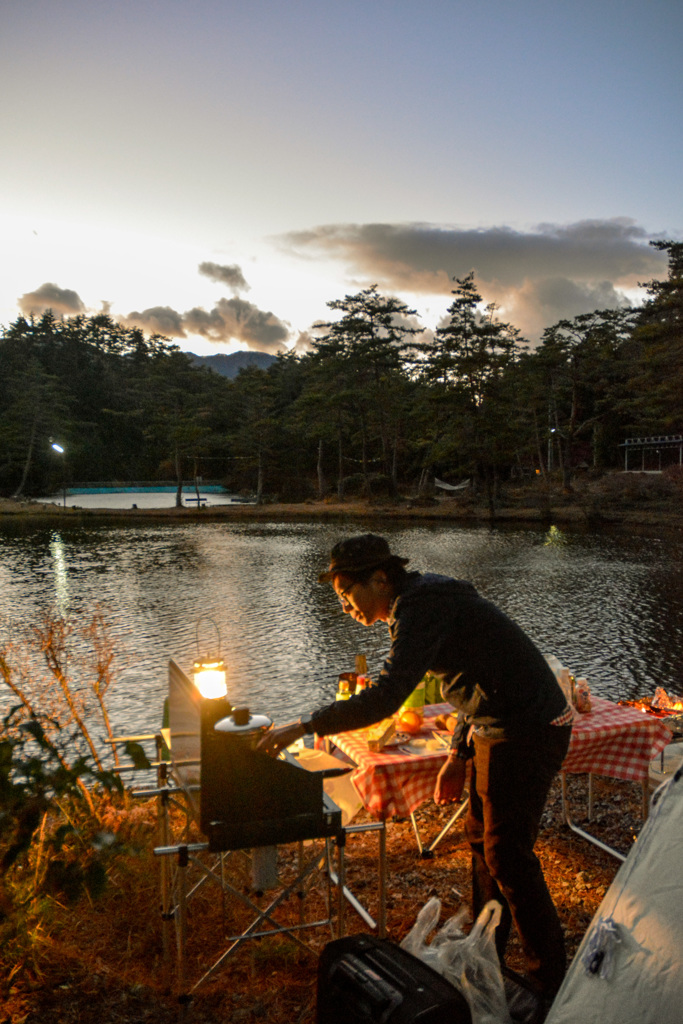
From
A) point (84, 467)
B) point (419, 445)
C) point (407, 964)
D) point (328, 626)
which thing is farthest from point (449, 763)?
point (84, 467)

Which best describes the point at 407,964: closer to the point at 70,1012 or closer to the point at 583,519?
the point at 70,1012

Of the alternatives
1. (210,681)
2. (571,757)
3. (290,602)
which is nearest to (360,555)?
(210,681)

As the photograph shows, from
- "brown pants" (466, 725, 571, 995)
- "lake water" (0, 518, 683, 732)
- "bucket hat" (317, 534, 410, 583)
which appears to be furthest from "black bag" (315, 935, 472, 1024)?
"lake water" (0, 518, 683, 732)

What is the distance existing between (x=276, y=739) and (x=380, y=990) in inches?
26.5

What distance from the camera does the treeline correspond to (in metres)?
35.0

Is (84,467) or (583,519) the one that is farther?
(84,467)

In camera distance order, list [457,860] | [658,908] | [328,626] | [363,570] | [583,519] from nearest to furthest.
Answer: [658,908]
[363,570]
[457,860]
[328,626]
[583,519]

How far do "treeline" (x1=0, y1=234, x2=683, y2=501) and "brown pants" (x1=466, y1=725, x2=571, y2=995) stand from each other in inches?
1138

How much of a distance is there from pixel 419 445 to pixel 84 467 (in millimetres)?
29305

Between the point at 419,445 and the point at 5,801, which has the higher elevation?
the point at 419,445

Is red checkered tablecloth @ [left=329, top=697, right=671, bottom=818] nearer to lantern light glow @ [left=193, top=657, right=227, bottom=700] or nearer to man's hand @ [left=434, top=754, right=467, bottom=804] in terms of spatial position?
man's hand @ [left=434, top=754, right=467, bottom=804]

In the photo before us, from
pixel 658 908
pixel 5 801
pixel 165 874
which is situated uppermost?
pixel 5 801

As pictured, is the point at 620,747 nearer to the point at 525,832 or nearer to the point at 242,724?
the point at 525,832

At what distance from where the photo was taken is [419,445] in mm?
38219
